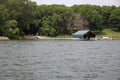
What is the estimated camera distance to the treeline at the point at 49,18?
370 feet

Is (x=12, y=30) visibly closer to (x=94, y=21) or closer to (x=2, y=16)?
(x=2, y=16)

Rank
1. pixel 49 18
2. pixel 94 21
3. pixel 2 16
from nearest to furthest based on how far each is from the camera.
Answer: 1. pixel 2 16
2. pixel 49 18
3. pixel 94 21

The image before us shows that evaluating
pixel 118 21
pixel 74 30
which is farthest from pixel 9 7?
pixel 118 21

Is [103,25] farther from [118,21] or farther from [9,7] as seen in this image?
[9,7]

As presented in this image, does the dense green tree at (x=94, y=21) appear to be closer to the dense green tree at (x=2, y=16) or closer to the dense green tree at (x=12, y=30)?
the dense green tree at (x=12, y=30)

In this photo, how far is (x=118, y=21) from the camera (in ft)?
514

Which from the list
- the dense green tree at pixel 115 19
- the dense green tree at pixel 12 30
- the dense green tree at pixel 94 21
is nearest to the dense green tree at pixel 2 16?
the dense green tree at pixel 12 30

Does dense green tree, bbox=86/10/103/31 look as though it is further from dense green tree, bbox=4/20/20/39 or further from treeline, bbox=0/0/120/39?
dense green tree, bbox=4/20/20/39

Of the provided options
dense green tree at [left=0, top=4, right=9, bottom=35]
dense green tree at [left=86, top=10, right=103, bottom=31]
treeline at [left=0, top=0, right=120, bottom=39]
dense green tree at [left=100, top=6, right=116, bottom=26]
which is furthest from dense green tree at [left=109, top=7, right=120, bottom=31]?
dense green tree at [left=0, top=4, right=9, bottom=35]

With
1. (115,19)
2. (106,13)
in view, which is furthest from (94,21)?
(106,13)

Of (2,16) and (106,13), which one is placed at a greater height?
(106,13)

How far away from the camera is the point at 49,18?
136 metres

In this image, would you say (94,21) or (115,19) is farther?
(115,19)

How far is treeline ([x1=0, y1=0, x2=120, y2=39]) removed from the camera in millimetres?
112681
